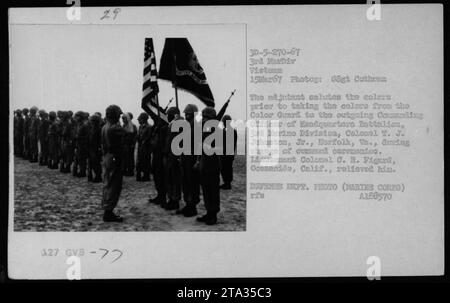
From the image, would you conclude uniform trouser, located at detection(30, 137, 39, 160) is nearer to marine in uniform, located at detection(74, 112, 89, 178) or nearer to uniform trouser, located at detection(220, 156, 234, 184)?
marine in uniform, located at detection(74, 112, 89, 178)

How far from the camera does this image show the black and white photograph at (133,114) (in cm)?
265

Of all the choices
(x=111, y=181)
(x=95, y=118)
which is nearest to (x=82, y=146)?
(x=95, y=118)

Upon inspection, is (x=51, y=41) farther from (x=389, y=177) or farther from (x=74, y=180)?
(x=389, y=177)

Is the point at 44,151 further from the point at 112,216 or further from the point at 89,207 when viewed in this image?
the point at 112,216

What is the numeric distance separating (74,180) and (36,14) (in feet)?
3.50

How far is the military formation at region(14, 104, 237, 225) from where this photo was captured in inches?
104

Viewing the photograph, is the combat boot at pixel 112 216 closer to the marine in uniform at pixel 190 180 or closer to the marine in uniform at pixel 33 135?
the marine in uniform at pixel 190 180

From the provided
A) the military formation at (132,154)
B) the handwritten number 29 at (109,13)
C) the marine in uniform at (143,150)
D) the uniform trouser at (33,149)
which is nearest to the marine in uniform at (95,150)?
the military formation at (132,154)

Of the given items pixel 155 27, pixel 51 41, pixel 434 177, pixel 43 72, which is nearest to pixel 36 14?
pixel 51 41

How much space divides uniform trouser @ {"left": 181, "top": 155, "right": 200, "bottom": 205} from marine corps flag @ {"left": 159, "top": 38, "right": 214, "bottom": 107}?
0.38 metres

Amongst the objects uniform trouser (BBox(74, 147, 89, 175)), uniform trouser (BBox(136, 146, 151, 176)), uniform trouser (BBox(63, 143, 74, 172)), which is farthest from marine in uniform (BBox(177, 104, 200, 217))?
uniform trouser (BBox(63, 143, 74, 172))

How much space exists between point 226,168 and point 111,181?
0.72 m

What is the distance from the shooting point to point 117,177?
2658 mm

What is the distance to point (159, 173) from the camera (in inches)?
106
